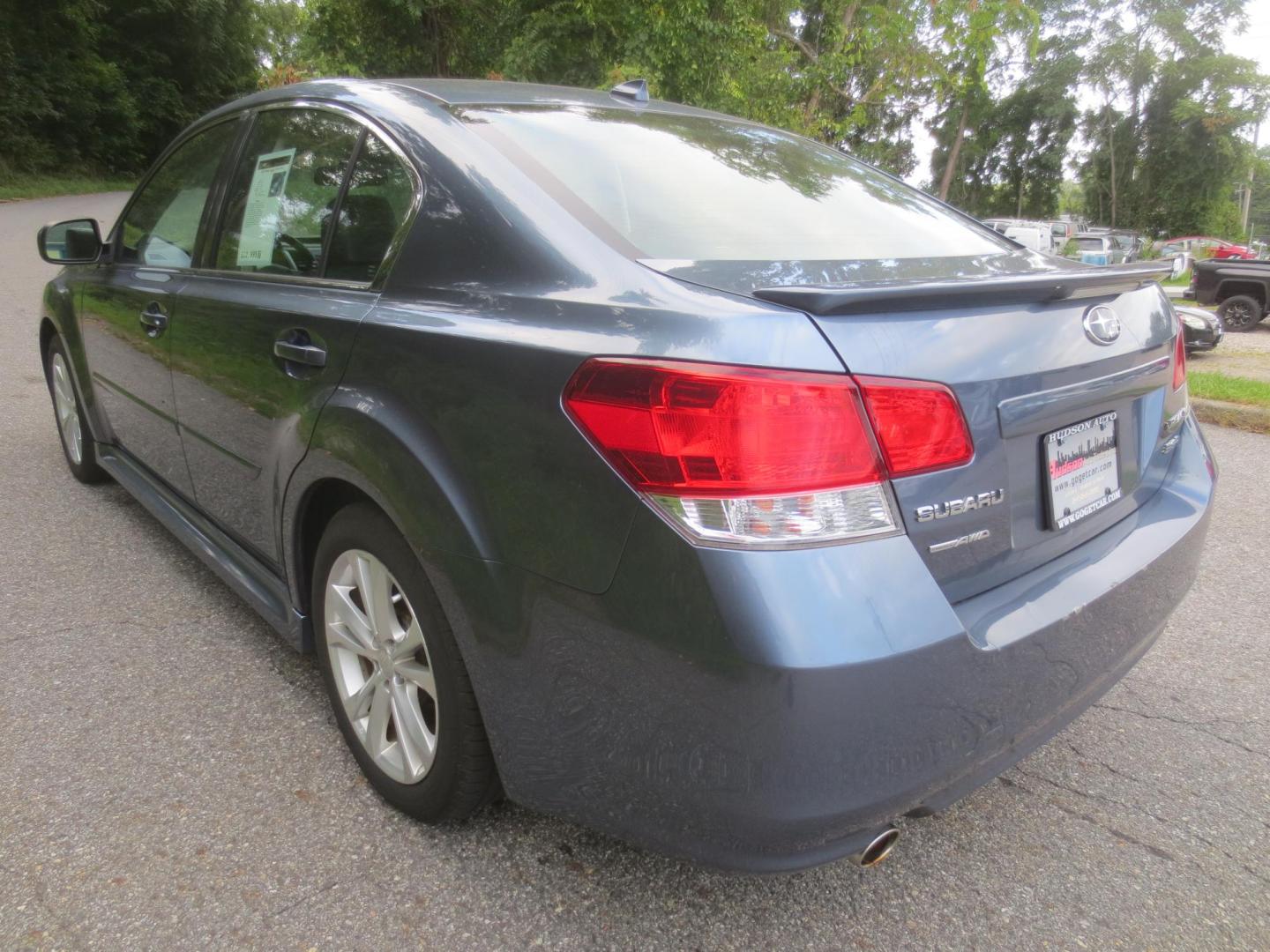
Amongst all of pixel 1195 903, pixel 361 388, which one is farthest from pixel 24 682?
pixel 1195 903

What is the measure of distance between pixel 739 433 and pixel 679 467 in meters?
0.10

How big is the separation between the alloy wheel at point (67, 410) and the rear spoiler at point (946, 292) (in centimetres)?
377

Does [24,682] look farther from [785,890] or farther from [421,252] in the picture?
[785,890]

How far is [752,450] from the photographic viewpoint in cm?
138

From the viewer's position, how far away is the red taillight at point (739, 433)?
1.38 m

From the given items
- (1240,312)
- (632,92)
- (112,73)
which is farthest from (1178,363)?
(112,73)

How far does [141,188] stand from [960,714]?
3.54 metres

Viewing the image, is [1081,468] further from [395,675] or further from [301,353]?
[301,353]

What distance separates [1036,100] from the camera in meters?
46.5

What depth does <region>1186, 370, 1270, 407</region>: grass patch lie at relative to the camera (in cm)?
645

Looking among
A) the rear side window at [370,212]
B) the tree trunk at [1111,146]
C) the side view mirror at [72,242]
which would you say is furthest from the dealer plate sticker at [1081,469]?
the tree trunk at [1111,146]

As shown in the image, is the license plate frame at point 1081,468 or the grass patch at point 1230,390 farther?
the grass patch at point 1230,390

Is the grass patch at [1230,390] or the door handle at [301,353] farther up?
the door handle at [301,353]

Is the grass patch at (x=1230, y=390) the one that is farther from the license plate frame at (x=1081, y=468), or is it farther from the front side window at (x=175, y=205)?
the front side window at (x=175, y=205)
